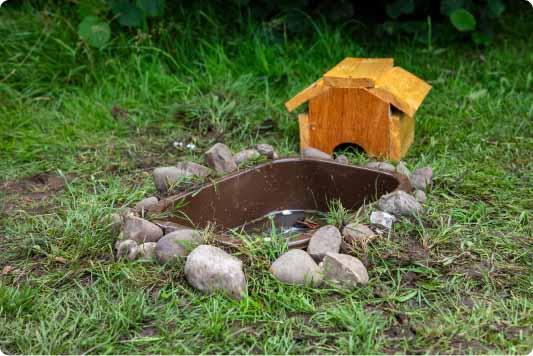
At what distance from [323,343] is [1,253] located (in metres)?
1.35

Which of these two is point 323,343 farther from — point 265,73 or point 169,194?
point 265,73

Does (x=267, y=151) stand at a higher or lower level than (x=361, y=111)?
lower

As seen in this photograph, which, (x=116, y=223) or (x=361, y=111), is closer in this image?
(x=116, y=223)

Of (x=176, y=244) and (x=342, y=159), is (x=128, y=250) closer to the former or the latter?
(x=176, y=244)

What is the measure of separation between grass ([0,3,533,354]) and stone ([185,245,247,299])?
4 cm

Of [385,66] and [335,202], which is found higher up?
[385,66]

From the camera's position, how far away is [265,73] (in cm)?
473

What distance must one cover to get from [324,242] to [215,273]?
0.41 m

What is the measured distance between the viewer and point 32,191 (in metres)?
3.65

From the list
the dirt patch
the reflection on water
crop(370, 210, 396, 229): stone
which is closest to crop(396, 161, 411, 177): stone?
the reflection on water

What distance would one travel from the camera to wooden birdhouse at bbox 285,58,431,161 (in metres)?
3.66

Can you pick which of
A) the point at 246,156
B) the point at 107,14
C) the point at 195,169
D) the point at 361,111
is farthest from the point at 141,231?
the point at 107,14

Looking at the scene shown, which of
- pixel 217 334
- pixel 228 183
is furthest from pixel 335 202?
pixel 217 334

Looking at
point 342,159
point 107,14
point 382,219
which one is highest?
point 107,14
